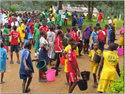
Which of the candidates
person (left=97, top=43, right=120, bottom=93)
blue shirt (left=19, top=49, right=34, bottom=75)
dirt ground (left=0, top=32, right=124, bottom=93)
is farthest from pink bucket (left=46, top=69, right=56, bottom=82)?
person (left=97, top=43, right=120, bottom=93)

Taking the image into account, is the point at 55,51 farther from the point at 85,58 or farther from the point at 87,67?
the point at 85,58

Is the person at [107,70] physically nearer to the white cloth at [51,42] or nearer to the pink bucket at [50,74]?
the pink bucket at [50,74]

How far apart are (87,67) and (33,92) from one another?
3151 millimetres

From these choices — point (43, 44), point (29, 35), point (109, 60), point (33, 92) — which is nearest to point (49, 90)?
point (33, 92)

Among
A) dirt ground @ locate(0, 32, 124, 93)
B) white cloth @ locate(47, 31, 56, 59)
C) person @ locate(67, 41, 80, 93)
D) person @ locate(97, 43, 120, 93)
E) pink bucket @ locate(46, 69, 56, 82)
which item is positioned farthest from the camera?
white cloth @ locate(47, 31, 56, 59)

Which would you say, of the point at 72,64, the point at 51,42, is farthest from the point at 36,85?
the point at 51,42

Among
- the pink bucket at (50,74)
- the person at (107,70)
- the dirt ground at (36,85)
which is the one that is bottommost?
the dirt ground at (36,85)

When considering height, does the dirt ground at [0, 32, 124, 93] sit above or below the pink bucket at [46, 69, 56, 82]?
below

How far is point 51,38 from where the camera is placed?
25.6 feet

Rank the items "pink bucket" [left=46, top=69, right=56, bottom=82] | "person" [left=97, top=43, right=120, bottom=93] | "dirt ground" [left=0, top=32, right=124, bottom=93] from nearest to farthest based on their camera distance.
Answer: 1. "person" [left=97, top=43, right=120, bottom=93]
2. "dirt ground" [left=0, top=32, right=124, bottom=93]
3. "pink bucket" [left=46, top=69, right=56, bottom=82]

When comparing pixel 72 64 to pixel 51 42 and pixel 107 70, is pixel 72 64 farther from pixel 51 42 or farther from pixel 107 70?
pixel 51 42

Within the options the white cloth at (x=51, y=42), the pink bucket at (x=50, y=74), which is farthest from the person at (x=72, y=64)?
the white cloth at (x=51, y=42)

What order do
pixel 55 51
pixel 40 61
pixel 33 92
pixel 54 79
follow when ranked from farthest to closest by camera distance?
pixel 55 51 < pixel 54 79 < pixel 40 61 < pixel 33 92

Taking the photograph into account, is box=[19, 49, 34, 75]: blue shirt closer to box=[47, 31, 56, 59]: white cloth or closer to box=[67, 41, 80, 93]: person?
box=[67, 41, 80, 93]: person
